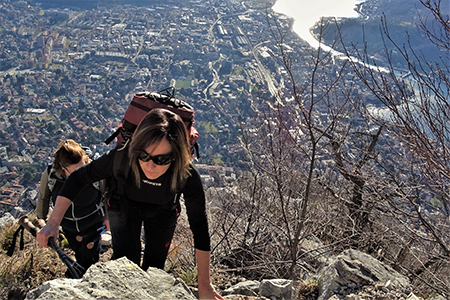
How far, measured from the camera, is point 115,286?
1465 mm

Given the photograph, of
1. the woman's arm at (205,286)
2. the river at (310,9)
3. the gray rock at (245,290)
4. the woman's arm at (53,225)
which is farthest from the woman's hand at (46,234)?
the river at (310,9)

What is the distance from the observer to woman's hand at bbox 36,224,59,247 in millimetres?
1590

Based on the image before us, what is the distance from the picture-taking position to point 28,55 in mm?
42719

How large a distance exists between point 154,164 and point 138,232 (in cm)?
60

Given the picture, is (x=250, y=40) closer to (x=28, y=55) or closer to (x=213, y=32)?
(x=213, y=32)

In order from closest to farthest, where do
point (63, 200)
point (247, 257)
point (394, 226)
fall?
point (63, 200), point (247, 257), point (394, 226)

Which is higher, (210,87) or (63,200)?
(63,200)

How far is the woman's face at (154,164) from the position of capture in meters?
1.53

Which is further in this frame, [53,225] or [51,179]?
[51,179]

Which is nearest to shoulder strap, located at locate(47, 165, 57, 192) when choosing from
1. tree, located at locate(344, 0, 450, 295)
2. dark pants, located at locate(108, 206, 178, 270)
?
dark pants, located at locate(108, 206, 178, 270)

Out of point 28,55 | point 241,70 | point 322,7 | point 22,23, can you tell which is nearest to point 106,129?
point 241,70

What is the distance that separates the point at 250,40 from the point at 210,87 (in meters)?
14.6

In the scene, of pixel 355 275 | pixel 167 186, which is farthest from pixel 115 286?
pixel 355 275

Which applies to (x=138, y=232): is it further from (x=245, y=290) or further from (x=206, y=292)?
(x=245, y=290)
